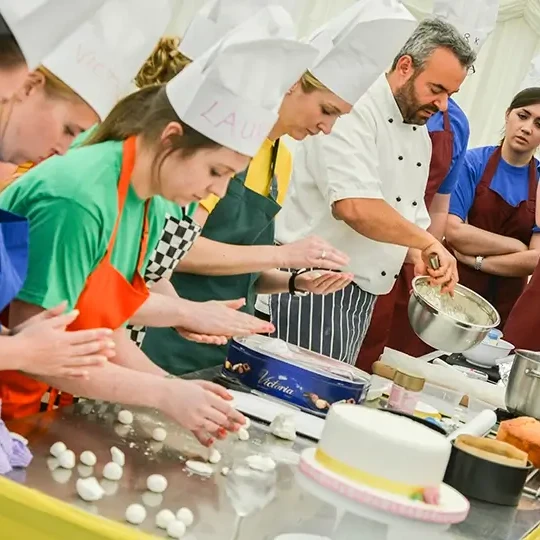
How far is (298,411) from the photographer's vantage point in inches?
68.2

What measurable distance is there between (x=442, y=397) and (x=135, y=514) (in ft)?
4.07

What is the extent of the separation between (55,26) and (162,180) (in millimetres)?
330

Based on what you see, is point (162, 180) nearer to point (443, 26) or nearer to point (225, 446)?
point (225, 446)

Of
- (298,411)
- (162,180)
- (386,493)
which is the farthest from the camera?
(298,411)

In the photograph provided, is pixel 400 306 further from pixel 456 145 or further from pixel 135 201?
pixel 135 201

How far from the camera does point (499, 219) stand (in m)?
4.03

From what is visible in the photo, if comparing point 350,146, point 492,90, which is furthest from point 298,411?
point 492,90

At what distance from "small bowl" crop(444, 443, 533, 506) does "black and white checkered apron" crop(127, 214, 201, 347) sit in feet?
2.35

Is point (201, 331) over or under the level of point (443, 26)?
under

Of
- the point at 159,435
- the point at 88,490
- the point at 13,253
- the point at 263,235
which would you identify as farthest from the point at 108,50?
the point at 263,235

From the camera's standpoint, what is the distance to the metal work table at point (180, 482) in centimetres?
115

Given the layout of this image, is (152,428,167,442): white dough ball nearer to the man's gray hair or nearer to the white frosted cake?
the white frosted cake

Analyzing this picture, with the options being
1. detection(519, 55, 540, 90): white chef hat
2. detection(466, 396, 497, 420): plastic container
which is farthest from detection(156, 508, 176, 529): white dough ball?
detection(519, 55, 540, 90): white chef hat

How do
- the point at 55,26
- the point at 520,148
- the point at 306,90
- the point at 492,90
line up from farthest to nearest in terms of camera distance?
the point at 492,90 < the point at 520,148 < the point at 306,90 < the point at 55,26
